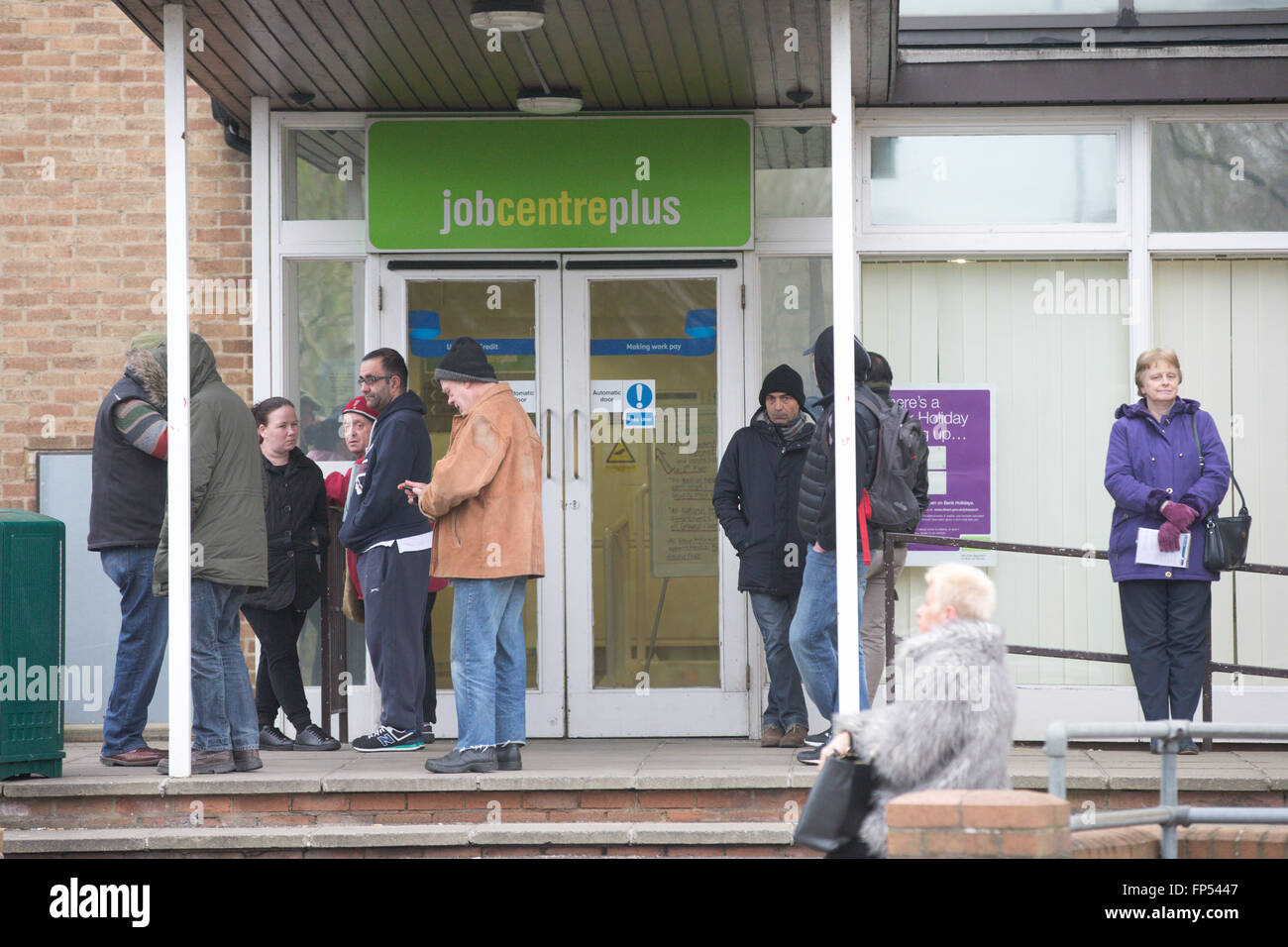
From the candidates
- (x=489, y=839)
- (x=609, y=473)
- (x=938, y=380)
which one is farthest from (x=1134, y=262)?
(x=489, y=839)

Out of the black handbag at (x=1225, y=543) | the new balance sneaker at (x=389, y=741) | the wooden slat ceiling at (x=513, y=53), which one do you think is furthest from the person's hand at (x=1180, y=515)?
the new balance sneaker at (x=389, y=741)

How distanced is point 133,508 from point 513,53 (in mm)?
2768

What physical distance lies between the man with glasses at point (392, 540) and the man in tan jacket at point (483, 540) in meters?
0.61

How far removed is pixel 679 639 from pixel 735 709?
47 centimetres

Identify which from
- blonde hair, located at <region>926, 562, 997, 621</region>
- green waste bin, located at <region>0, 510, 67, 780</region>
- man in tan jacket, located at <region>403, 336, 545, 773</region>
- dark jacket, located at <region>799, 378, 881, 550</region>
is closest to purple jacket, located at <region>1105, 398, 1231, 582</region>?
dark jacket, located at <region>799, 378, 881, 550</region>

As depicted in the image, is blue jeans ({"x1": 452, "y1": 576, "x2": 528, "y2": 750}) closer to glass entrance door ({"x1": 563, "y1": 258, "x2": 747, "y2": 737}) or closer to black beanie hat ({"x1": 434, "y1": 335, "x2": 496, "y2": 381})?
black beanie hat ({"x1": 434, "y1": 335, "x2": 496, "y2": 381})

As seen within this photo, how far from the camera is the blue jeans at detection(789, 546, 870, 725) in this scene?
7.40 m

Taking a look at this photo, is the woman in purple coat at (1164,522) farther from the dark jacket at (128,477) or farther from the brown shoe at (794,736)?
the dark jacket at (128,477)

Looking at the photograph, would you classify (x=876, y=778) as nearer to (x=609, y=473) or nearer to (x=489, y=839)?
(x=489, y=839)

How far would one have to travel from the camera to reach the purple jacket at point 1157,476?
24.8 feet

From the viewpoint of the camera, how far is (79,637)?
9.10 m

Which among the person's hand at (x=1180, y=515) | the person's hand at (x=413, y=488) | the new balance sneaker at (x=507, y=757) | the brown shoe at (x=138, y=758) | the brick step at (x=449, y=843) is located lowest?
the brick step at (x=449, y=843)

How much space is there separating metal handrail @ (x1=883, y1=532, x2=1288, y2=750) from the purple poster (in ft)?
0.30

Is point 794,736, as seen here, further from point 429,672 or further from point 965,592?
point 965,592
